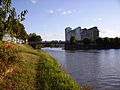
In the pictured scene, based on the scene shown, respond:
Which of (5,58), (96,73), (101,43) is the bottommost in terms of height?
(96,73)

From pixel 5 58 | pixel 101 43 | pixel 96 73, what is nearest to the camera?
pixel 5 58

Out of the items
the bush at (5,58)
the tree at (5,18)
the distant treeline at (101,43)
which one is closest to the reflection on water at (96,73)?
the bush at (5,58)

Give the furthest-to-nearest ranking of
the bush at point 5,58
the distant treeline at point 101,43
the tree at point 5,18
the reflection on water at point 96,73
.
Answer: the distant treeline at point 101,43 < the reflection on water at point 96,73 < the bush at point 5,58 < the tree at point 5,18

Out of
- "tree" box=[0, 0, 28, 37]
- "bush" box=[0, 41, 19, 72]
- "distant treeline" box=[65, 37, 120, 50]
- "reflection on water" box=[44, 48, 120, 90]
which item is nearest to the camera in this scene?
"tree" box=[0, 0, 28, 37]

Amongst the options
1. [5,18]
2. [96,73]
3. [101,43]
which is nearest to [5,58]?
[5,18]

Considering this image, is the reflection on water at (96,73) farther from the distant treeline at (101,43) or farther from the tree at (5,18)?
the distant treeline at (101,43)

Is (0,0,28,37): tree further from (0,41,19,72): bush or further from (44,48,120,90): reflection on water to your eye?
(44,48,120,90): reflection on water

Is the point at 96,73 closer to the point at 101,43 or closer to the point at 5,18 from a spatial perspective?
the point at 5,18

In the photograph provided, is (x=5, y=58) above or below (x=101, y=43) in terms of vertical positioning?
below

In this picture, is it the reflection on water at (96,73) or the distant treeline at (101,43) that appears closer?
the reflection on water at (96,73)

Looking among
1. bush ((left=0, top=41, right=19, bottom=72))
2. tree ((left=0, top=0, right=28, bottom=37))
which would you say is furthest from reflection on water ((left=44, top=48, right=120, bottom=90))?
tree ((left=0, top=0, right=28, bottom=37))

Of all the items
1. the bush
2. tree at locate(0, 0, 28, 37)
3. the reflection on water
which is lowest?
the reflection on water

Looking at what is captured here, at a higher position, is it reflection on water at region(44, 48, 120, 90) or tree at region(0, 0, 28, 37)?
tree at region(0, 0, 28, 37)

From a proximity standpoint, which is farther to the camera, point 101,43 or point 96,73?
point 101,43
